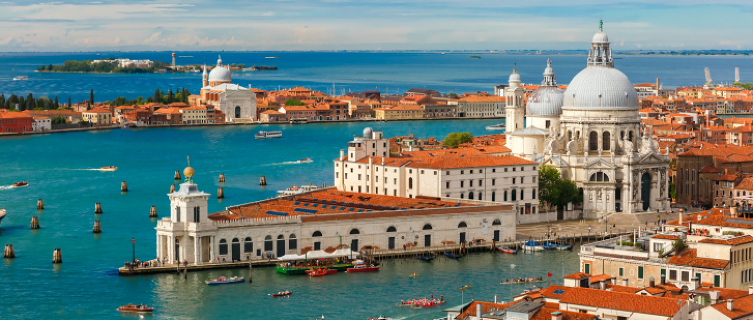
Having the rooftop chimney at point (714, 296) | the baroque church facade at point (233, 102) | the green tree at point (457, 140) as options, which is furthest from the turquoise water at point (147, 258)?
the baroque church facade at point (233, 102)

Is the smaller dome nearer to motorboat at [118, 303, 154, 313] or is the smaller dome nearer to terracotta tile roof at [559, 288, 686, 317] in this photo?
motorboat at [118, 303, 154, 313]

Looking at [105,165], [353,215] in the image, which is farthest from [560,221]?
[105,165]

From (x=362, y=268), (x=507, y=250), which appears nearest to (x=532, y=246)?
(x=507, y=250)

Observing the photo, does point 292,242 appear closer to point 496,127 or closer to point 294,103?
point 496,127

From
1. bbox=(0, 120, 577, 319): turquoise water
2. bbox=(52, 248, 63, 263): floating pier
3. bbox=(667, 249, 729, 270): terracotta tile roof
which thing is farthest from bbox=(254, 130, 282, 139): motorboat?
bbox=(667, 249, 729, 270): terracotta tile roof

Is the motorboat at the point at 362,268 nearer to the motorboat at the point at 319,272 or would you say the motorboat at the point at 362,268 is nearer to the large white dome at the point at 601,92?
the motorboat at the point at 319,272

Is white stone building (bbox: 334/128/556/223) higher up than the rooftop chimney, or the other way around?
white stone building (bbox: 334/128/556/223)
